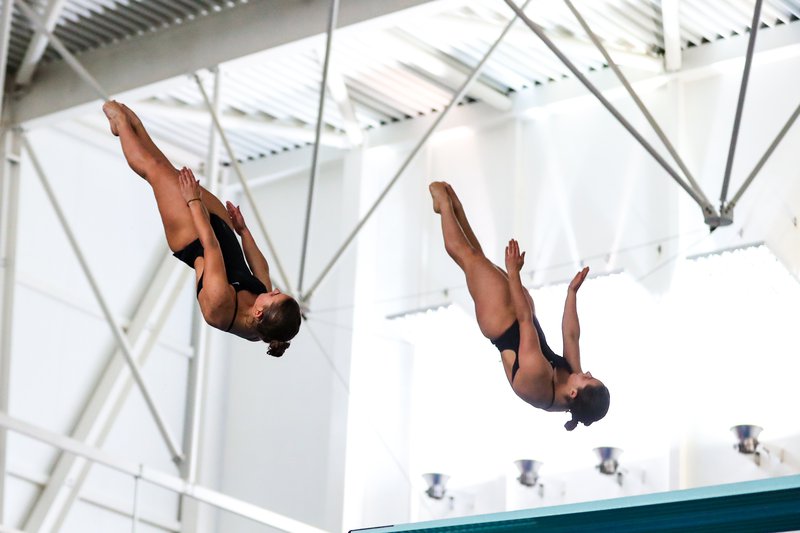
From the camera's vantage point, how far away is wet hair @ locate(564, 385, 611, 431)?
9.71 metres

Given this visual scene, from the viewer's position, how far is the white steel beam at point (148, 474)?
13641mm

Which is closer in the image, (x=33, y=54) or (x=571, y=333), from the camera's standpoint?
(x=571, y=333)

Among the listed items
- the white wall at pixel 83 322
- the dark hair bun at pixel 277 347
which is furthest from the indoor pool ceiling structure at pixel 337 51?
the dark hair bun at pixel 277 347

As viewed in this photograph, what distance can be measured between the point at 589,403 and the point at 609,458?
21.3ft

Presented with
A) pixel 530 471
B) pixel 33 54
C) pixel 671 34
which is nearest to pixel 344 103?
pixel 33 54

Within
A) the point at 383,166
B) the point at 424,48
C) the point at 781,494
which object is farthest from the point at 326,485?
the point at 781,494

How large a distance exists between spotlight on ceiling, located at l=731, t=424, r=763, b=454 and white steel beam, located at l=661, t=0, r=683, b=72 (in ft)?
13.3

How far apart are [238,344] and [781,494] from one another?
12.7 metres

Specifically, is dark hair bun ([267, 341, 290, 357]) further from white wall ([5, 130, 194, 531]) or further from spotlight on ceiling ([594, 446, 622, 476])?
white wall ([5, 130, 194, 531])

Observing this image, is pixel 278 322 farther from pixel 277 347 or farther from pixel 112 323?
pixel 112 323

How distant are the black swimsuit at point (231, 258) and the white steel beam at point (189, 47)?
572 centimetres

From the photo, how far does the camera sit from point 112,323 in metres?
16.5

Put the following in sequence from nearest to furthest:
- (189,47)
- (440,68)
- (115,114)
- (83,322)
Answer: (115,114) → (189,47) → (440,68) → (83,322)

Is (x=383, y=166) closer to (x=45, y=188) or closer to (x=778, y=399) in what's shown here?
(x=45, y=188)
